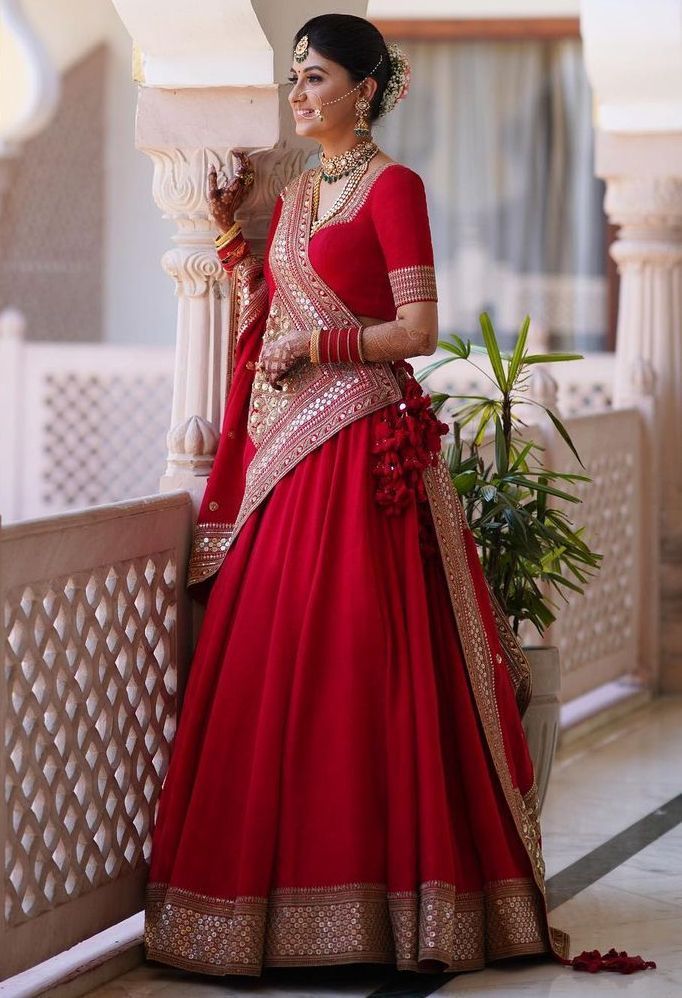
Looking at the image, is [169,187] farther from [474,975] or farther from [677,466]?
[677,466]

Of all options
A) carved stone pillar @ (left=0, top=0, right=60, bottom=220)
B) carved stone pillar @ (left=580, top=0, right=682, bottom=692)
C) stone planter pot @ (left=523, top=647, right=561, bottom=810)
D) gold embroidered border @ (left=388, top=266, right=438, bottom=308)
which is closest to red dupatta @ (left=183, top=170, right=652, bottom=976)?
gold embroidered border @ (left=388, top=266, right=438, bottom=308)

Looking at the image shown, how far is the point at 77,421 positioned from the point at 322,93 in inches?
197

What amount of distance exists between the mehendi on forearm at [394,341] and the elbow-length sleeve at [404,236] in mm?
48

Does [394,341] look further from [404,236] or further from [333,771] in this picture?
[333,771]

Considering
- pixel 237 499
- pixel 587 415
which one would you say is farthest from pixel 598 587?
pixel 237 499

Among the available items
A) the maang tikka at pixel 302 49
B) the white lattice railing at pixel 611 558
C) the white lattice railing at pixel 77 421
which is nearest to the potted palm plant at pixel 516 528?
the maang tikka at pixel 302 49

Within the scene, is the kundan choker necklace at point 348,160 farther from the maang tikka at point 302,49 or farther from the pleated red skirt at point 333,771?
the pleated red skirt at point 333,771

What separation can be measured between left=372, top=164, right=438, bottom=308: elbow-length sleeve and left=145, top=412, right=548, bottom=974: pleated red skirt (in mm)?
253

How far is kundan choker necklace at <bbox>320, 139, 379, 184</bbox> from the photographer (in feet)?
10.2

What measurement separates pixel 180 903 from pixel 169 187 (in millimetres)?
1371

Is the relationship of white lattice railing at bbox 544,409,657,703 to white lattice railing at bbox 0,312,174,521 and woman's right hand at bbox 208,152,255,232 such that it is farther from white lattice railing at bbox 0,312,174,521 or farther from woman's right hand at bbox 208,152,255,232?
white lattice railing at bbox 0,312,174,521

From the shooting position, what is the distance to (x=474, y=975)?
3.06m

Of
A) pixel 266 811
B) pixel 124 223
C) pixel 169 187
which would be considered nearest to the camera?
pixel 266 811

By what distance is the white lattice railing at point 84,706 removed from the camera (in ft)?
9.17
